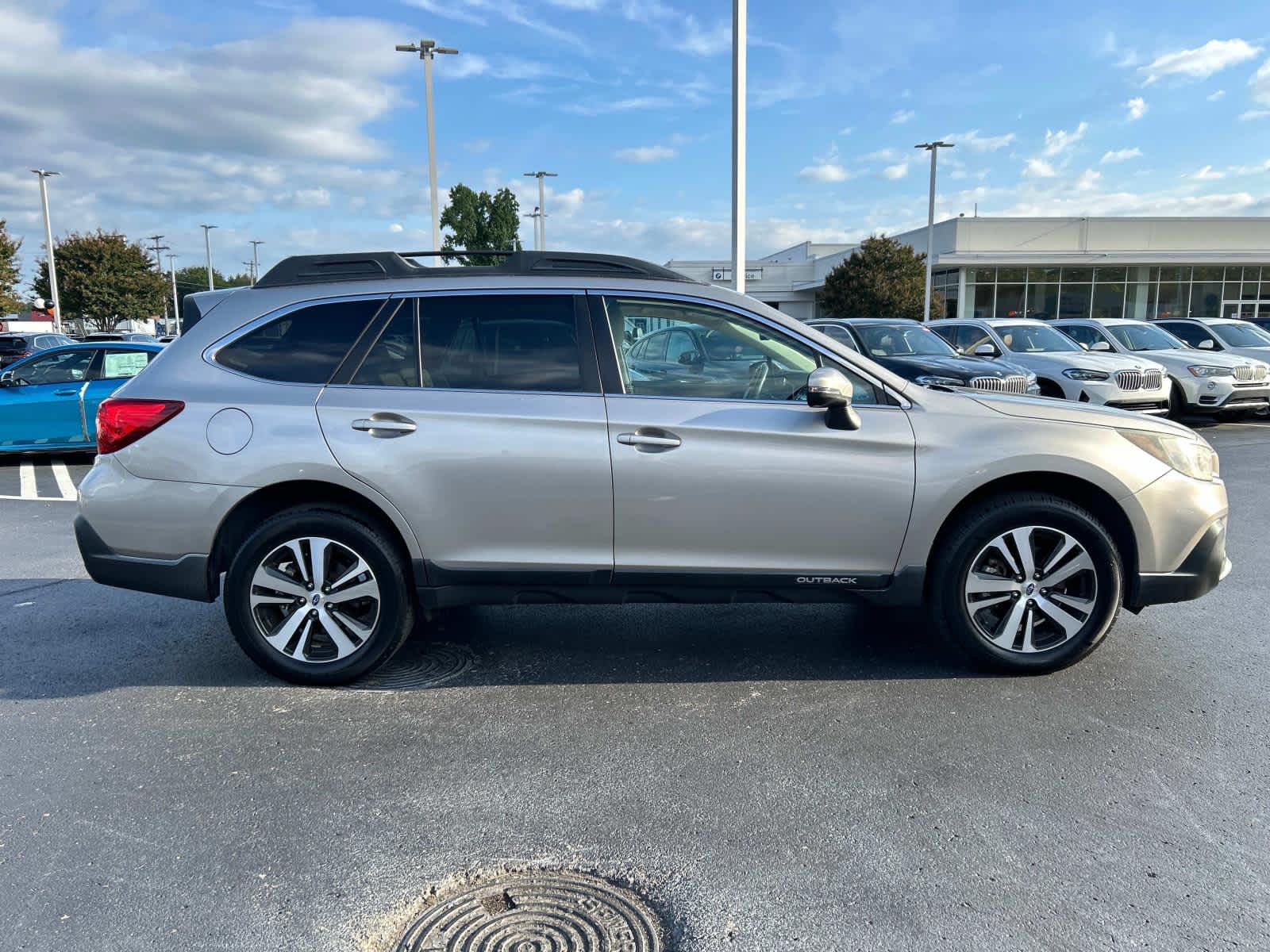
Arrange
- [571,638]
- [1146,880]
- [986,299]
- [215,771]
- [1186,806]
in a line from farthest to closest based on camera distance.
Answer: [986,299] < [571,638] < [215,771] < [1186,806] < [1146,880]

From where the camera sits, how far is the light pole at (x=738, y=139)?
13898 millimetres

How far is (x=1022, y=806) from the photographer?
309 centimetres

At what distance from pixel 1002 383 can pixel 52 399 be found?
1197 cm

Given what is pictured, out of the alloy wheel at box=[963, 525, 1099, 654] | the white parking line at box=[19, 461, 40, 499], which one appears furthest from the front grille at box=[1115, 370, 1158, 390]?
the white parking line at box=[19, 461, 40, 499]

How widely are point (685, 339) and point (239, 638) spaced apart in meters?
2.41

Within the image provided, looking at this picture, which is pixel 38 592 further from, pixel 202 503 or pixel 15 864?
pixel 15 864

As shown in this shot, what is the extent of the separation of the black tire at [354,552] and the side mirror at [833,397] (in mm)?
1943

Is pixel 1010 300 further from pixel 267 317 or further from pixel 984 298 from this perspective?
pixel 267 317

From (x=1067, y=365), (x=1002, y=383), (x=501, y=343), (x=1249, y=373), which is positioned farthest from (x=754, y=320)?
(x=1249, y=373)

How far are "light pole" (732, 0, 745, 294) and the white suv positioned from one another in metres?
3.42

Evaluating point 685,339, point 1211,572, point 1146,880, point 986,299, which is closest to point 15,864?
point 685,339

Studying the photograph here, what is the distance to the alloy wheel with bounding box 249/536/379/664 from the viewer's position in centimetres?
408

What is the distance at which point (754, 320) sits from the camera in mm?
4180

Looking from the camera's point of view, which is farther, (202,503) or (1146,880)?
(202,503)
